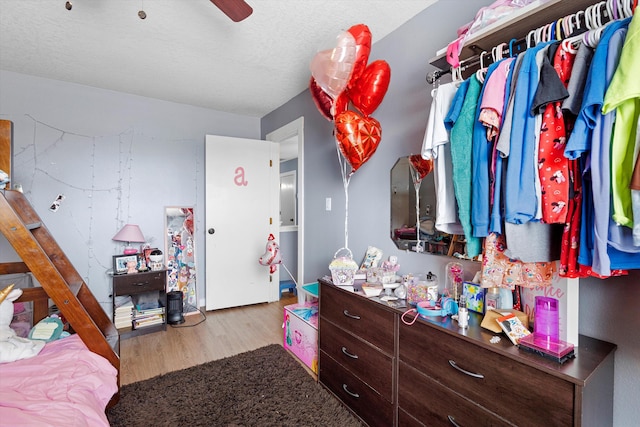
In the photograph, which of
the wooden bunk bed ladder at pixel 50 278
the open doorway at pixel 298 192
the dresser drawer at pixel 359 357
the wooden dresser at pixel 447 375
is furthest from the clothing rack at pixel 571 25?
the wooden bunk bed ladder at pixel 50 278

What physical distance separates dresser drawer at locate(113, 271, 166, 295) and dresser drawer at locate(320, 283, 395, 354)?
6.16 ft

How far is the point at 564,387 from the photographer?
0.91m

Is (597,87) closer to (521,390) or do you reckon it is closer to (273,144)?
(521,390)

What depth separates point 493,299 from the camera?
1.35 meters

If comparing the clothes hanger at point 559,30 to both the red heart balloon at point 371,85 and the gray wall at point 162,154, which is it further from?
the red heart balloon at point 371,85

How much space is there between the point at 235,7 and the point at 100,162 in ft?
8.59

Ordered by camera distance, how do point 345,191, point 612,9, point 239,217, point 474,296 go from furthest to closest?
point 239,217 → point 345,191 → point 474,296 → point 612,9

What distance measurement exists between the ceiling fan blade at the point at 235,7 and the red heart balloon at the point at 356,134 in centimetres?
71

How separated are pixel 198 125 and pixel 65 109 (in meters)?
1.23

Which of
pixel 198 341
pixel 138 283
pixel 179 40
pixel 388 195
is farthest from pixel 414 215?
pixel 138 283

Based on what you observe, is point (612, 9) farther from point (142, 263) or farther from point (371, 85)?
point (142, 263)

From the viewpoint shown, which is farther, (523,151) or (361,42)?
(361,42)

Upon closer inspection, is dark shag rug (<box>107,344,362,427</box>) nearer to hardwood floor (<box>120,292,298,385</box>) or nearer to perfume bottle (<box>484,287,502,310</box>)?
hardwood floor (<box>120,292,298,385</box>)

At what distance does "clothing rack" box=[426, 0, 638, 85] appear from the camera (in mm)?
887
